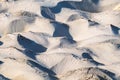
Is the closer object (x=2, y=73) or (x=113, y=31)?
(x=2, y=73)

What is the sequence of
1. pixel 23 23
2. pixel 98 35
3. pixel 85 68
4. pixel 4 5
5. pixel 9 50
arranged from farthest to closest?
pixel 4 5 < pixel 23 23 < pixel 98 35 < pixel 9 50 < pixel 85 68

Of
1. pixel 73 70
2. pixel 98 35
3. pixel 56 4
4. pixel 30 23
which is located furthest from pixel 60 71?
pixel 56 4

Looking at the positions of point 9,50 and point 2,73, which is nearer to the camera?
point 2,73

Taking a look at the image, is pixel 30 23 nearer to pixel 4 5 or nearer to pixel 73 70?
pixel 4 5

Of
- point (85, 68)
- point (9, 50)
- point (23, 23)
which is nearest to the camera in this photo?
point (85, 68)

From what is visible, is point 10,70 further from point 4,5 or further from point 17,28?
point 4,5

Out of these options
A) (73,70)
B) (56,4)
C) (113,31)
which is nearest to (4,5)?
(56,4)
